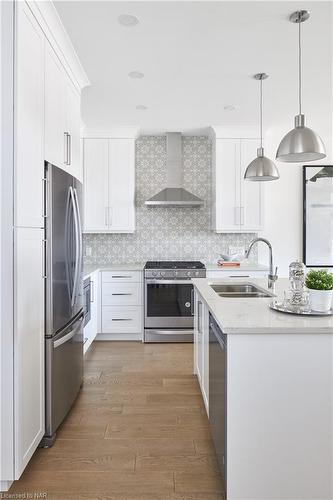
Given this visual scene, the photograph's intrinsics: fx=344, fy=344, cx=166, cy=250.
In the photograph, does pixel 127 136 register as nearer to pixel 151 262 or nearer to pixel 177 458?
pixel 151 262

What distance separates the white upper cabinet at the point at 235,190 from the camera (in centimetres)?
451

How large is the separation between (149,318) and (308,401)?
2.89m

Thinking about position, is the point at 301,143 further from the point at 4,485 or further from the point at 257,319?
the point at 4,485

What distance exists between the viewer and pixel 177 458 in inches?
→ 78.8

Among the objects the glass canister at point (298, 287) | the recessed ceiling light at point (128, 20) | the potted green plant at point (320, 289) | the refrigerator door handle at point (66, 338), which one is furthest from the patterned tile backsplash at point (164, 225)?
the potted green plant at point (320, 289)

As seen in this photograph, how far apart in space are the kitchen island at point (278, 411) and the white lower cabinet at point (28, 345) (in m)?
1.02

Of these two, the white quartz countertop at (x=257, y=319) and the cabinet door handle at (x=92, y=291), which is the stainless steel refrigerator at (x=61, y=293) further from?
the cabinet door handle at (x=92, y=291)

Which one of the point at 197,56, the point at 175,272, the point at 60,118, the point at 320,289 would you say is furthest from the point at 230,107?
the point at 320,289

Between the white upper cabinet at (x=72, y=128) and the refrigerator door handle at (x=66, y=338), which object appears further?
the white upper cabinet at (x=72, y=128)

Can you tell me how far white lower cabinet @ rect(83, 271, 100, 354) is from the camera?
3762 millimetres

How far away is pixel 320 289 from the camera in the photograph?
1740 millimetres

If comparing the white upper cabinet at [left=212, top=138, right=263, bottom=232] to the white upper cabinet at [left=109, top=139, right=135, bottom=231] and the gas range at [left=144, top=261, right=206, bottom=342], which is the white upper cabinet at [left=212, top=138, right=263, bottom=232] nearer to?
the gas range at [left=144, top=261, right=206, bottom=342]

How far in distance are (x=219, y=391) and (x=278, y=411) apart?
0.30 meters

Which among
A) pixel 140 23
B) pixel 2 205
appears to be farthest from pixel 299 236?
pixel 2 205
